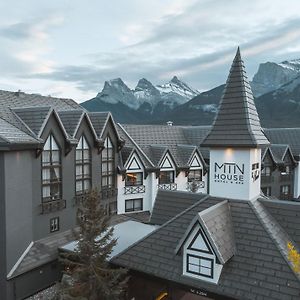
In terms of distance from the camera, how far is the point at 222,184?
1524cm

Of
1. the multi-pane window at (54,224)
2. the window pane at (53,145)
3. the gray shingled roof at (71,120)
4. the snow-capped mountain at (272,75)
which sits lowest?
the multi-pane window at (54,224)

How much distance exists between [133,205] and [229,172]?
18680 millimetres

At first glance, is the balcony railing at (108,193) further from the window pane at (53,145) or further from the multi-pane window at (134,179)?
the window pane at (53,145)

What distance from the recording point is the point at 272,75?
160 metres

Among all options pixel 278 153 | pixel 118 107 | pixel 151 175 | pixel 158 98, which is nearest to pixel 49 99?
pixel 151 175

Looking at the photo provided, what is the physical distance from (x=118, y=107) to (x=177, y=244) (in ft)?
467

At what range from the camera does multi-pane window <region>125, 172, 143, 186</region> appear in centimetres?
3162

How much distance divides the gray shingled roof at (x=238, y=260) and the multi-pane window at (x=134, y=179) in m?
16.8

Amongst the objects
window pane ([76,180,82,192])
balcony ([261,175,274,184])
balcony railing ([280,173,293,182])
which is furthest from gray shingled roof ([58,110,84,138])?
balcony railing ([280,173,293,182])

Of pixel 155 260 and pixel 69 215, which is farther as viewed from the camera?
pixel 69 215

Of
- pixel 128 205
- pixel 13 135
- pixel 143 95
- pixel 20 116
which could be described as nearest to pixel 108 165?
pixel 128 205

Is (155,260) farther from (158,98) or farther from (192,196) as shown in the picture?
(158,98)

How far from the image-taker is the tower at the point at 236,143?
1464cm

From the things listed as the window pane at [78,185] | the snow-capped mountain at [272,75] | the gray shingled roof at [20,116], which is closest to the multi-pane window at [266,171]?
the window pane at [78,185]
